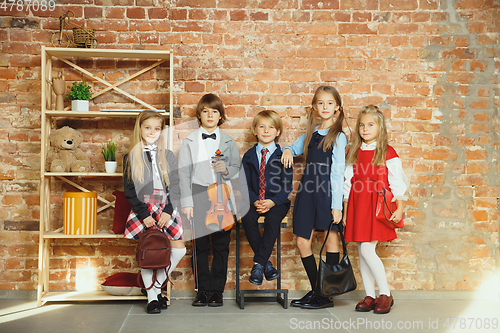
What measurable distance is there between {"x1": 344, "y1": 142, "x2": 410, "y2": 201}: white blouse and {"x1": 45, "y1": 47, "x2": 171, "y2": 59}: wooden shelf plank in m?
1.53

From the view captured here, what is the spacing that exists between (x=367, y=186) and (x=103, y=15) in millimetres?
2328

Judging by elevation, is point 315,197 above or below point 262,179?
below

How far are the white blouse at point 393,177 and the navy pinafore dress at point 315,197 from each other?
0.12 meters

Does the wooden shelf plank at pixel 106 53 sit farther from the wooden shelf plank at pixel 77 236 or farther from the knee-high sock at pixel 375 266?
the knee-high sock at pixel 375 266

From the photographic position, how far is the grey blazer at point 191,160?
2.65 meters

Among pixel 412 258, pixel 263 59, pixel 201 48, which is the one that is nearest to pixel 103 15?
pixel 201 48

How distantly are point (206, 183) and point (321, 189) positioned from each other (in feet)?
2.63

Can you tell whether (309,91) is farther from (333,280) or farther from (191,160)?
(333,280)

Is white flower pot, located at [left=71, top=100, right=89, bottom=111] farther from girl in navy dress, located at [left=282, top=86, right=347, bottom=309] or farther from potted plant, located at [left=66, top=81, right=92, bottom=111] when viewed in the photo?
girl in navy dress, located at [left=282, top=86, right=347, bottom=309]

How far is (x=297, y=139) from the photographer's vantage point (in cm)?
290

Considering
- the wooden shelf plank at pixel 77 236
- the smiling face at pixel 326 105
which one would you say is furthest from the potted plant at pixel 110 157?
the smiling face at pixel 326 105

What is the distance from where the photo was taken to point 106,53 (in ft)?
8.89

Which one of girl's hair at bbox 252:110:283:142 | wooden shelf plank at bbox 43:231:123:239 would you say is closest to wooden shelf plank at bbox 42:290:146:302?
wooden shelf plank at bbox 43:231:123:239

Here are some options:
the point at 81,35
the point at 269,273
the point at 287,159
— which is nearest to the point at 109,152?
the point at 81,35
